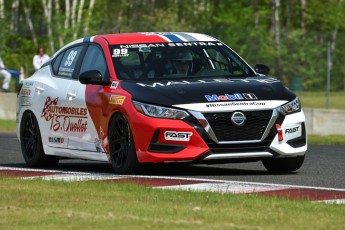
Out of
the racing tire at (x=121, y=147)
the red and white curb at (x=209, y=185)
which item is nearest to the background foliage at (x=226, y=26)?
Result: the racing tire at (x=121, y=147)

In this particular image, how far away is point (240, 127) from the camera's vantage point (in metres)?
13.9

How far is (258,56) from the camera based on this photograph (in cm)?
3828

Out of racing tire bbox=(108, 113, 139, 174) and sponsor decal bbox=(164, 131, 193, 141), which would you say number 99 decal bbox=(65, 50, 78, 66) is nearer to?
racing tire bbox=(108, 113, 139, 174)

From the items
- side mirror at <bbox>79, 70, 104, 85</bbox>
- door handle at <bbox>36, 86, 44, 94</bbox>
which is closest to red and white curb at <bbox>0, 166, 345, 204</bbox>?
side mirror at <bbox>79, 70, 104, 85</bbox>

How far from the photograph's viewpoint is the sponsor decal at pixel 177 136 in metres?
13.7

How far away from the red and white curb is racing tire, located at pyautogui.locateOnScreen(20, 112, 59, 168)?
4.30ft

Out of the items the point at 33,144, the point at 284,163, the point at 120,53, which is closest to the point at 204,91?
the point at 284,163

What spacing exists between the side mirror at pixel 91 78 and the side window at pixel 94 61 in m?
0.20

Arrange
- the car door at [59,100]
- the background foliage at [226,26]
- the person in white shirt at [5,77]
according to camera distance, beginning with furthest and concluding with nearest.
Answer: the person in white shirt at [5,77]
the background foliage at [226,26]
the car door at [59,100]

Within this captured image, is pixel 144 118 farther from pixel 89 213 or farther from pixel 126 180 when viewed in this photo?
pixel 89 213

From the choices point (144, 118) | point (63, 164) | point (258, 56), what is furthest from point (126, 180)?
point (258, 56)

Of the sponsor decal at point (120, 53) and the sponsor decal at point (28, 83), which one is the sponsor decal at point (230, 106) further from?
the sponsor decal at point (28, 83)

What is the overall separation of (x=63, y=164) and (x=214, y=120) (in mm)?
3911

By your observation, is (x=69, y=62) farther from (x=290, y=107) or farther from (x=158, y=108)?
(x=290, y=107)
